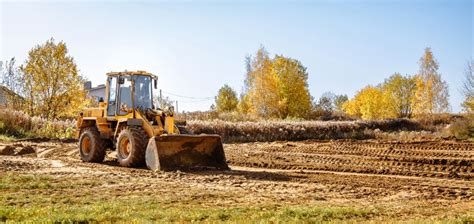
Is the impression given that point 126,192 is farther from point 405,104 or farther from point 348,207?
point 405,104

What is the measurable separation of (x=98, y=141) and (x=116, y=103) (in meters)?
1.54

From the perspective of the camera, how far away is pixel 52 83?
31656mm

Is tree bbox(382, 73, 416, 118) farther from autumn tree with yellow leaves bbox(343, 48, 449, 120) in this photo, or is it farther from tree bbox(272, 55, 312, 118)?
tree bbox(272, 55, 312, 118)

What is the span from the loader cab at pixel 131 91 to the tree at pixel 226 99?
46.2 m

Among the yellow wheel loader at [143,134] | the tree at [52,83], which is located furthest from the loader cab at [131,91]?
the tree at [52,83]

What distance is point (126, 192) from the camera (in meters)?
9.92

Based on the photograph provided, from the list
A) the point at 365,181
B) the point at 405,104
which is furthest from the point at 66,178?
the point at 405,104

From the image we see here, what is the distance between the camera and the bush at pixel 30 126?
90.8 feet

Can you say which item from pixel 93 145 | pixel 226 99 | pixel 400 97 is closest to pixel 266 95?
pixel 226 99

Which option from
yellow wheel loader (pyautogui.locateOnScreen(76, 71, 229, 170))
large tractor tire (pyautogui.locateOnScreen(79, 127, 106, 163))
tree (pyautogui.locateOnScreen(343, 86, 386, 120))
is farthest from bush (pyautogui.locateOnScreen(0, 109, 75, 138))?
tree (pyautogui.locateOnScreen(343, 86, 386, 120))

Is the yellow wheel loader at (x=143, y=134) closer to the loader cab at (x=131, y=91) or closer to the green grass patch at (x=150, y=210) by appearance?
the loader cab at (x=131, y=91)

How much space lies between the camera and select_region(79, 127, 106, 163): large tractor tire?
15820mm

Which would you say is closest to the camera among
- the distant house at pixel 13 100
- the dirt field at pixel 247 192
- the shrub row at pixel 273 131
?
the dirt field at pixel 247 192

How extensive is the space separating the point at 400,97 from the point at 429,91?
3440 mm
